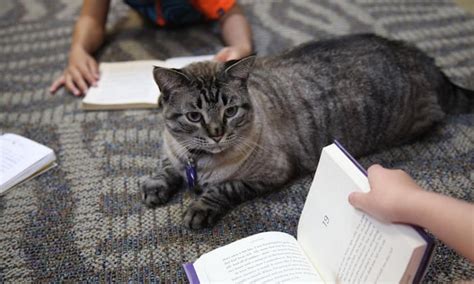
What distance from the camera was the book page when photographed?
35.1 inches

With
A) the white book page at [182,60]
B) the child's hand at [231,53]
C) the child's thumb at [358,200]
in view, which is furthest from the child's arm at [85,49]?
the child's thumb at [358,200]

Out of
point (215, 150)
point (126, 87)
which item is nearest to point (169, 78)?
point (215, 150)

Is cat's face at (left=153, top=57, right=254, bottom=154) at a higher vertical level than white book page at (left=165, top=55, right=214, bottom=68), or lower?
higher

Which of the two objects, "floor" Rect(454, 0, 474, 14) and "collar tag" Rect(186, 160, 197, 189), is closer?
Result: "collar tag" Rect(186, 160, 197, 189)

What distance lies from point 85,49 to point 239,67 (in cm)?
104

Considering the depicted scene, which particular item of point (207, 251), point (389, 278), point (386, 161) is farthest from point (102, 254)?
point (386, 161)

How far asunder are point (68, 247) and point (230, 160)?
1.59 feet

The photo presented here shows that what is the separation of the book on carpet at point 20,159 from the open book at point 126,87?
0.28 metres

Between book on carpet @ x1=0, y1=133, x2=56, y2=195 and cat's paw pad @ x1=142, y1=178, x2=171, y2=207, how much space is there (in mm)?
364

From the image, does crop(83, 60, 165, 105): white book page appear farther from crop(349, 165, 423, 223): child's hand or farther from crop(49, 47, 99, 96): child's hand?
crop(349, 165, 423, 223): child's hand

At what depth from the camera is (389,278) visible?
74 centimetres

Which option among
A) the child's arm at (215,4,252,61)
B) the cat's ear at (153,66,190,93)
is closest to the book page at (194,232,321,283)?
the cat's ear at (153,66,190,93)

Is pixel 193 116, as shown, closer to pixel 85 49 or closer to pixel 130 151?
pixel 130 151

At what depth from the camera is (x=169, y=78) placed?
1.04m
